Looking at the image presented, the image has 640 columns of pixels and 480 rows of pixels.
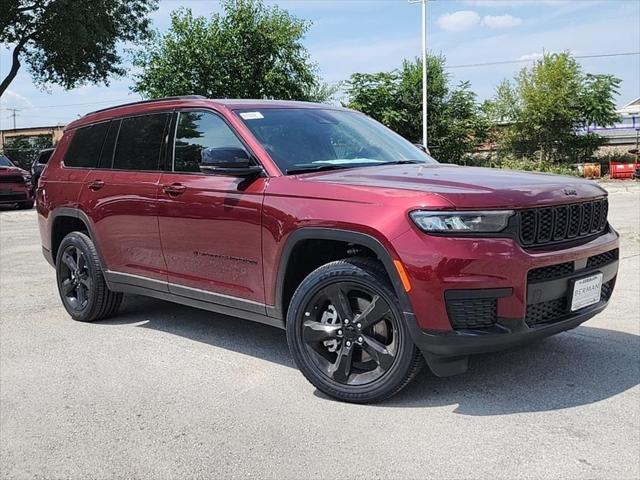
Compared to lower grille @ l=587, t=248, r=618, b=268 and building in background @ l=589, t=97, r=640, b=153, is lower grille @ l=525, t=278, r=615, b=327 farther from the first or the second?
building in background @ l=589, t=97, r=640, b=153

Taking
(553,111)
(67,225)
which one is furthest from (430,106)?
(67,225)

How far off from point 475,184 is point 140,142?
2.88m

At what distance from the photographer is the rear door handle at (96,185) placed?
5388 millimetres

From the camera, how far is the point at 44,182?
6242mm

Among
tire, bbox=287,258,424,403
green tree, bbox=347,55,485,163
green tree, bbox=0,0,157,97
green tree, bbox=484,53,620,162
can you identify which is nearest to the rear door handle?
tire, bbox=287,258,424,403

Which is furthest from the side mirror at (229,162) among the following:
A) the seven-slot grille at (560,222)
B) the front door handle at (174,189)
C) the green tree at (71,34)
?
the green tree at (71,34)

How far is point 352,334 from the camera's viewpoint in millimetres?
3713

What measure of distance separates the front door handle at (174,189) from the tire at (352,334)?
1.28m

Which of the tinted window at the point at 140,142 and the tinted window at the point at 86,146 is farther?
the tinted window at the point at 86,146

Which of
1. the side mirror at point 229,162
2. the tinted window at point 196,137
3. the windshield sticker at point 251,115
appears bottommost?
the side mirror at point 229,162

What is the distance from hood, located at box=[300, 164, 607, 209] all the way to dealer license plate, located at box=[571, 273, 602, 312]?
463mm

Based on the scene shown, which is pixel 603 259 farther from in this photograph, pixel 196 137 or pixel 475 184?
pixel 196 137

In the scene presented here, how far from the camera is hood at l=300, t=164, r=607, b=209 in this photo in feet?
11.0

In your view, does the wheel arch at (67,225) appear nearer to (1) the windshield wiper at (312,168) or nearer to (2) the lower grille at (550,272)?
(1) the windshield wiper at (312,168)
